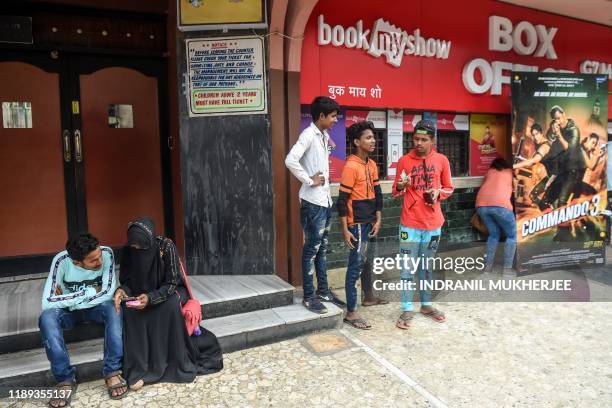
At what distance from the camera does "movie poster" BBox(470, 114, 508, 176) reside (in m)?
6.36

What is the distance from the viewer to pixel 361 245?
4051 millimetres

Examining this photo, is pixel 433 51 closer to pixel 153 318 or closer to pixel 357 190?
pixel 357 190

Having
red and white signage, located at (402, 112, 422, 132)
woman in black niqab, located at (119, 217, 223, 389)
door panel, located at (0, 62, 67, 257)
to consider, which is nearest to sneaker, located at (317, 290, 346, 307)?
woman in black niqab, located at (119, 217, 223, 389)

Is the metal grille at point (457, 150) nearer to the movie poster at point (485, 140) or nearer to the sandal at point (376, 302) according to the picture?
the movie poster at point (485, 140)

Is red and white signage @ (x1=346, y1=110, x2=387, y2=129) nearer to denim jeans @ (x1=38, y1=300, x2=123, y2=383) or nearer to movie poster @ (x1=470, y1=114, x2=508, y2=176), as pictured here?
movie poster @ (x1=470, y1=114, x2=508, y2=176)

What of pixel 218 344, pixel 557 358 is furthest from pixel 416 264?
pixel 218 344

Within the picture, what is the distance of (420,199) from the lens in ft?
13.4

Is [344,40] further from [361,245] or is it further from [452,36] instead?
[361,245]

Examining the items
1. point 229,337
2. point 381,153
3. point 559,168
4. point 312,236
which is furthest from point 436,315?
point 559,168

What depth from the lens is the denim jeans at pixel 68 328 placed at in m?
2.93

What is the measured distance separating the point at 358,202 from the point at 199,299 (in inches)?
63.6

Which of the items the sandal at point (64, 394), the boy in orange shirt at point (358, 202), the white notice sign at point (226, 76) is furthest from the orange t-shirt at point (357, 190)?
the sandal at point (64, 394)

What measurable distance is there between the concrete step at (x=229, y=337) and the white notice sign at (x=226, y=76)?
1988 millimetres

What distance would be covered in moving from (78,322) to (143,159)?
2.25 metres
